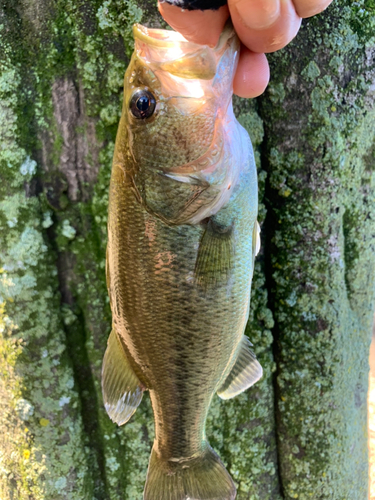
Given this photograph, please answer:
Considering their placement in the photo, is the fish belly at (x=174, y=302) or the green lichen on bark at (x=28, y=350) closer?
the fish belly at (x=174, y=302)

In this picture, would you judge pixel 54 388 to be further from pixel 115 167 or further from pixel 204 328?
pixel 115 167

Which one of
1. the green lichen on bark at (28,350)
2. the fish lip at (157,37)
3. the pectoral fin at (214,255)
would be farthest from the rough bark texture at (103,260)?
the pectoral fin at (214,255)

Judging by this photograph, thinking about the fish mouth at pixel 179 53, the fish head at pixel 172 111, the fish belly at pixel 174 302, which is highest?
the fish mouth at pixel 179 53

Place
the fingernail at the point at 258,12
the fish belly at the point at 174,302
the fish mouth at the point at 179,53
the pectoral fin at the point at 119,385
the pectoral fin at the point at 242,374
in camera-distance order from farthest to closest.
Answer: the pectoral fin at the point at 242,374 → the pectoral fin at the point at 119,385 → the fish belly at the point at 174,302 → the fish mouth at the point at 179,53 → the fingernail at the point at 258,12

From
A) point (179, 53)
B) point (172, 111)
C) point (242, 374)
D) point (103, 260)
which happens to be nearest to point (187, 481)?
point (242, 374)

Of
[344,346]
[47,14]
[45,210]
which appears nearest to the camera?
[47,14]

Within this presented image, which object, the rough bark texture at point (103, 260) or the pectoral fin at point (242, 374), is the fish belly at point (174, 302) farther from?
the rough bark texture at point (103, 260)

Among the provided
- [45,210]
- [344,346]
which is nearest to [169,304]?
[45,210]
